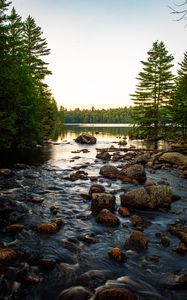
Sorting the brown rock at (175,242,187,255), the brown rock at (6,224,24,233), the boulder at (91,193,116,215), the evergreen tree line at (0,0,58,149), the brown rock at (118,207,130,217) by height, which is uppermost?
the evergreen tree line at (0,0,58,149)

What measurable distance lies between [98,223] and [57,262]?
2311 mm

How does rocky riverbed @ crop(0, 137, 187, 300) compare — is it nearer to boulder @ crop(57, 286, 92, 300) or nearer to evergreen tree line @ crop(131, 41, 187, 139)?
boulder @ crop(57, 286, 92, 300)

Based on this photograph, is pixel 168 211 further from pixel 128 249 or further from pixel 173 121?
pixel 173 121

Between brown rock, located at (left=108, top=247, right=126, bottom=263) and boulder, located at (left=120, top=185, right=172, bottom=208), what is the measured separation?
3275mm

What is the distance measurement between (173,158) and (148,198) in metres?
9.29

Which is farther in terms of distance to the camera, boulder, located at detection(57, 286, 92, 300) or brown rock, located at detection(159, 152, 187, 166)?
brown rock, located at detection(159, 152, 187, 166)

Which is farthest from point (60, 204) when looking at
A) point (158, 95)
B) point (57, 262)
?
point (158, 95)

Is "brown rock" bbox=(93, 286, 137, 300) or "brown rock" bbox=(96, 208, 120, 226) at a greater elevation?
"brown rock" bbox=(96, 208, 120, 226)

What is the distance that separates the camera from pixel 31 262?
5.64m

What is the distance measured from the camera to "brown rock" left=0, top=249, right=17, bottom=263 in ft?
18.2

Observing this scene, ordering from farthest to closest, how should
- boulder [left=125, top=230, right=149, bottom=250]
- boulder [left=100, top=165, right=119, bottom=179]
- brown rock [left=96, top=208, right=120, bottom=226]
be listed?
boulder [left=100, top=165, right=119, bottom=179] < brown rock [left=96, top=208, right=120, bottom=226] < boulder [left=125, top=230, right=149, bottom=250]

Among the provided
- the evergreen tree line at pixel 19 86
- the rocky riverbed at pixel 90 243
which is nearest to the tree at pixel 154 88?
the evergreen tree line at pixel 19 86

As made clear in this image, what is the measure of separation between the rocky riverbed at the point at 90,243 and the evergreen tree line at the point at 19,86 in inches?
347

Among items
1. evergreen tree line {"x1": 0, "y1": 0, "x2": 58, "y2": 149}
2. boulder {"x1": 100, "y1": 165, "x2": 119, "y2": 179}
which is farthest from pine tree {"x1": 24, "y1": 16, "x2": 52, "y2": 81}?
boulder {"x1": 100, "y1": 165, "x2": 119, "y2": 179}
